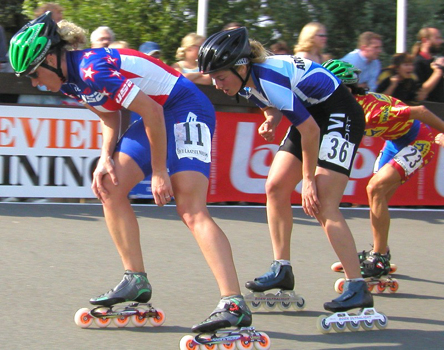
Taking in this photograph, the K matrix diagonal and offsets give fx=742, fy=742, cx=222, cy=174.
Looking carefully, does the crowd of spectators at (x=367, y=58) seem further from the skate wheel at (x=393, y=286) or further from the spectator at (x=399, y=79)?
the skate wheel at (x=393, y=286)

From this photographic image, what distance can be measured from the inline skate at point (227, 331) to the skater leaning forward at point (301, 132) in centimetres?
77

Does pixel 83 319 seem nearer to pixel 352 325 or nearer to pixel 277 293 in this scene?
pixel 277 293

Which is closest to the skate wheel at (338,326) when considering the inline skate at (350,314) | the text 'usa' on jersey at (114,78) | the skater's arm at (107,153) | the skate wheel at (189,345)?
the inline skate at (350,314)

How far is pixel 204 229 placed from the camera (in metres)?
4.13

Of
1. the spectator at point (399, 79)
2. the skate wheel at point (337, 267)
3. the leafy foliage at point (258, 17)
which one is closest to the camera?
the skate wheel at point (337, 267)

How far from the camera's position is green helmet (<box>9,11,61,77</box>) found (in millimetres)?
3977

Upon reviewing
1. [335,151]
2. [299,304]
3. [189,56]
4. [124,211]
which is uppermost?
[335,151]

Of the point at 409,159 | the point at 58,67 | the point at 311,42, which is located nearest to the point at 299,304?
the point at 409,159

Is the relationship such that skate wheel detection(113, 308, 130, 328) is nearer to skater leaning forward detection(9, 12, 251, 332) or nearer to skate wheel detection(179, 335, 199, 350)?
skater leaning forward detection(9, 12, 251, 332)

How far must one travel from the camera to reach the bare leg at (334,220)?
468 cm

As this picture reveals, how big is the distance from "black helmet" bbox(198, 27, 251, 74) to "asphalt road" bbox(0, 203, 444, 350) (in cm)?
163

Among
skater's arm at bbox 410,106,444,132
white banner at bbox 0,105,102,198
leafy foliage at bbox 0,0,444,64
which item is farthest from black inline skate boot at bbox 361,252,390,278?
leafy foliage at bbox 0,0,444,64

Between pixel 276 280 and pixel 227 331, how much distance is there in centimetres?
103

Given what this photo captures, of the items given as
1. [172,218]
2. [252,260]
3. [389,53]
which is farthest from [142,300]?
[389,53]
